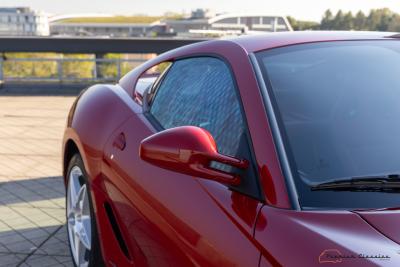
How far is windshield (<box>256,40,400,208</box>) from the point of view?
1.80 m

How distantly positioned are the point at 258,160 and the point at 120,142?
1.08 meters

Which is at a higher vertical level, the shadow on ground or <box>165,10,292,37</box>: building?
<box>165,10,292,37</box>: building

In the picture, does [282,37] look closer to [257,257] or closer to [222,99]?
[222,99]

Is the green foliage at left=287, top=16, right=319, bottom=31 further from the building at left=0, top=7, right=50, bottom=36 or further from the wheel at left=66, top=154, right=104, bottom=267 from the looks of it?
the building at left=0, top=7, right=50, bottom=36

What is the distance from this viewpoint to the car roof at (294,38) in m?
2.41

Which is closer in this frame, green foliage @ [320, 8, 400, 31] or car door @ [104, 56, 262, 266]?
car door @ [104, 56, 262, 266]

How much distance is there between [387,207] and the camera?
5.42 ft

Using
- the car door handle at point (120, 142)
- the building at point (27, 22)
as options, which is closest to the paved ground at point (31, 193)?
the car door handle at point (120, 142)

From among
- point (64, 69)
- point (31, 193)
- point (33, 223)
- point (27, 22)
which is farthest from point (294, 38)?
point (27, 22)

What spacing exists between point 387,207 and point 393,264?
0.32 m

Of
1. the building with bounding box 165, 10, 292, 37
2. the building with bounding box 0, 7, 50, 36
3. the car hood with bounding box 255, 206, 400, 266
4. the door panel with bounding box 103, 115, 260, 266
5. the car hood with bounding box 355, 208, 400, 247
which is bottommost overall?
the building with bounding box 0, 7, 50, 36

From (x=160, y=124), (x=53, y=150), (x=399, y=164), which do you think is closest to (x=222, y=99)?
(x=160, y=124)

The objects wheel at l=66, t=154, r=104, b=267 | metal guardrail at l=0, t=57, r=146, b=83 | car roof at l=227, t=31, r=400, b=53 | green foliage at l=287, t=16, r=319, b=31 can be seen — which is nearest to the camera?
car roof at l=227, t=31, r=400, b=53

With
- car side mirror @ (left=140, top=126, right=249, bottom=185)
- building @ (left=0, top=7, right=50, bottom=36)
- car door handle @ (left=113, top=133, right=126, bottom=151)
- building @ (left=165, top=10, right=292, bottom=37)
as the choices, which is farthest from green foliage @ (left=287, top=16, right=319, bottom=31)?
building @ (left=0, top=7, right=50, bottom=36)
